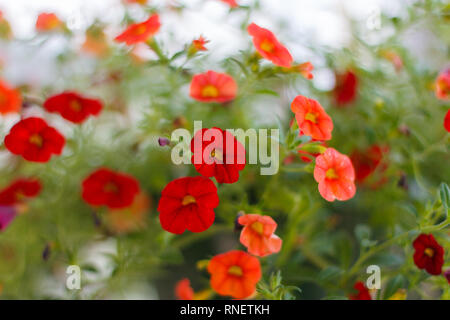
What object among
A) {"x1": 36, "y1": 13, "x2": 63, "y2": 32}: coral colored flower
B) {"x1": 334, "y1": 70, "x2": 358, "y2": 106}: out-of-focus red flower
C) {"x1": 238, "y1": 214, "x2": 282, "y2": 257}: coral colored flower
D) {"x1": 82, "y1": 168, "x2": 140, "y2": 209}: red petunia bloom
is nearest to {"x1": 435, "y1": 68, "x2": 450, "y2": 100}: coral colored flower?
{"x1": 334, "y1": 70, "x2": 358, "y2": 106}: out-of-focus red flower

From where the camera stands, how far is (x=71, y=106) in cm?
64

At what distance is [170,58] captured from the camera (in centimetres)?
58

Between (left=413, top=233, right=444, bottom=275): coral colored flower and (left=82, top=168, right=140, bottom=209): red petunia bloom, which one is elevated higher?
(left=82, top=168, right=140, bottom=209): red petunia bloom

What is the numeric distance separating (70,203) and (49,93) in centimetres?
24

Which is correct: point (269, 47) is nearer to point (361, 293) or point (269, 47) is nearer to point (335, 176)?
point (335, 176)

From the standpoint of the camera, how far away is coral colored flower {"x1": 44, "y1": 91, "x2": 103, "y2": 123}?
0.63 m

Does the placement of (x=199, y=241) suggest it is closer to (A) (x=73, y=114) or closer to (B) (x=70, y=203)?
(B) (x=70, y=203)

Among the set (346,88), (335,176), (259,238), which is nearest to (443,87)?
(346,88)

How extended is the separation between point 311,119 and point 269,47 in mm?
126

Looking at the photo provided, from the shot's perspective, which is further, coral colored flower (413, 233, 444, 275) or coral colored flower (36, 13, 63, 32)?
coral colored flower (36, 13, 63, 32)

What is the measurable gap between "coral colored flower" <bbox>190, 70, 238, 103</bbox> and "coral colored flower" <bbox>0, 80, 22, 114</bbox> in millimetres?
389

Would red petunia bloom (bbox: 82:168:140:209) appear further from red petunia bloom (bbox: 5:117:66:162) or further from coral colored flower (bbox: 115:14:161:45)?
coral colored flower (bbox: 115:14:161:45)

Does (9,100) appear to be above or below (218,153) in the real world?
above
